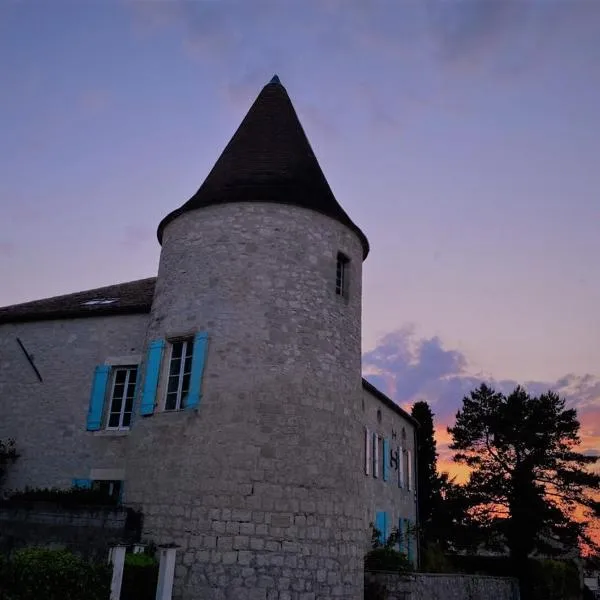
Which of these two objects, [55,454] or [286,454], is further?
[55,454]

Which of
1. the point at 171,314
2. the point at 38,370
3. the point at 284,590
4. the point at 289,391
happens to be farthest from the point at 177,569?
the point at 38,370

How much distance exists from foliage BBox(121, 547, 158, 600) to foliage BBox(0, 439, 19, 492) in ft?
18.5

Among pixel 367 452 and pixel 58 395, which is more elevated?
pixel 58 395

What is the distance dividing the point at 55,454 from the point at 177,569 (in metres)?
5.14

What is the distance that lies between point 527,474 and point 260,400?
717 inches

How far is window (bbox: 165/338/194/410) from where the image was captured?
35.5 ft

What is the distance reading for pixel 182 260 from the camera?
11922 mm

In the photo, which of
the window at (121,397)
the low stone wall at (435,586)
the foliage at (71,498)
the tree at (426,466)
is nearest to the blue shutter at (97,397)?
the window at (121,397)

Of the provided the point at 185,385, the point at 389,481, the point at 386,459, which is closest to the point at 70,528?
the point at 185,385

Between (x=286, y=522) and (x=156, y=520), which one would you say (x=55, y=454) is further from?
(x=286, y=522)

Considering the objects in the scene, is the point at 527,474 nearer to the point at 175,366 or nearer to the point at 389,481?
the point at 389,481

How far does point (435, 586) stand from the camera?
12477 mm

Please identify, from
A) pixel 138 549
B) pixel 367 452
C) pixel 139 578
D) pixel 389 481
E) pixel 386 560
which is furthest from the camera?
pixel 389 481

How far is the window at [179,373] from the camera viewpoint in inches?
426
